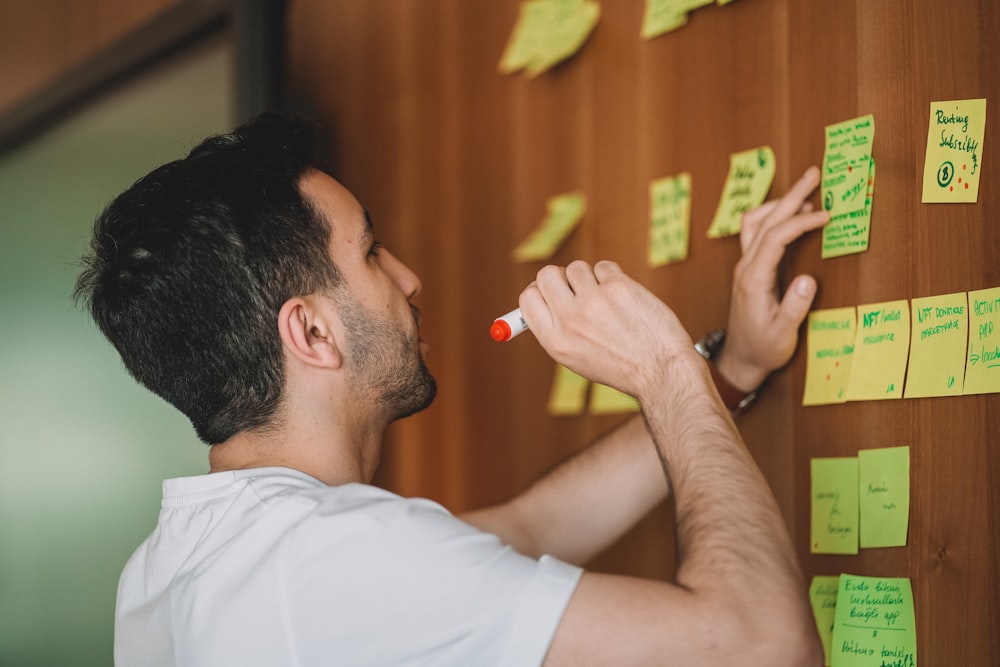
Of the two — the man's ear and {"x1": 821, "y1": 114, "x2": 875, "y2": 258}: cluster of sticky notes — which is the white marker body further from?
{"x1": 821, "y1": 114, "x2": 875, "y2": 258}: cluster of sticky notes

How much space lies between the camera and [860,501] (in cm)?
117

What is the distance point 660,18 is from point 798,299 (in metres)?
0.48

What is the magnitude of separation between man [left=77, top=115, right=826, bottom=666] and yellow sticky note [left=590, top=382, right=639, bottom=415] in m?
0.14

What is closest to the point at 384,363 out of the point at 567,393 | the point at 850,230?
the point at 567,393

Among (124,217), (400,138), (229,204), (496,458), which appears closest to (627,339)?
(229,204)

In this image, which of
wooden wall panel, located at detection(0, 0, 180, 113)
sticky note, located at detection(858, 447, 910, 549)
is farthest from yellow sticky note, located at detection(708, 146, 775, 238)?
wooden wall panel, located at detection(0, 0, 180, 113)

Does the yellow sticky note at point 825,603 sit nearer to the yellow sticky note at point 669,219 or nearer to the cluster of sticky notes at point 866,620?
the cluster of sticky notes at point 866,620

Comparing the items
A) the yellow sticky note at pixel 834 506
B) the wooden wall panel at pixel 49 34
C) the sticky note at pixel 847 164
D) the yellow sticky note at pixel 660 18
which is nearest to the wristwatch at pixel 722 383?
the yellow sticky note at pixel 834 506

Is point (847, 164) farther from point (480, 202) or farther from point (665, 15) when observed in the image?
point (480, 202)

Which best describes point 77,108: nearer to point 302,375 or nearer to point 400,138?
point 400,138

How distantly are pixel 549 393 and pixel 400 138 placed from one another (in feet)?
Answer: 2.16

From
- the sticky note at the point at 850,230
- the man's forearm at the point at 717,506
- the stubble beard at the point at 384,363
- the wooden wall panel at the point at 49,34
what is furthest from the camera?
the wooden wall panel at the point at 49,34

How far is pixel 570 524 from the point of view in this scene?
4.66 feet

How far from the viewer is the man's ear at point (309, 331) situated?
4.00 feet
